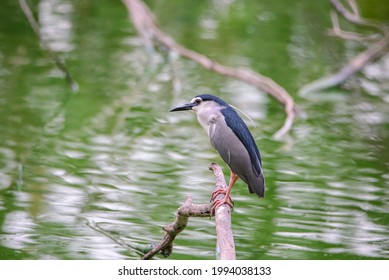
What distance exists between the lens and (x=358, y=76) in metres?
5.61

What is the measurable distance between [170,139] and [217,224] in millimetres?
2106

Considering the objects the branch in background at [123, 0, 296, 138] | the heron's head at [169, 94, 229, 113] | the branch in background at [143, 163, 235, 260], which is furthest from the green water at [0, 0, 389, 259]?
the heron's head at [169, 94, 229, 113]

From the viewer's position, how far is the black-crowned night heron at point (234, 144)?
8.80 feet

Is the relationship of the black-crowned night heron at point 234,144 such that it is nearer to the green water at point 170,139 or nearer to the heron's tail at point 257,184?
the heron's tail at point 257,184

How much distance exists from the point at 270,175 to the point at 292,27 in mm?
2728

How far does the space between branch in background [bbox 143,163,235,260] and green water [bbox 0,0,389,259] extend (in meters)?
0.55

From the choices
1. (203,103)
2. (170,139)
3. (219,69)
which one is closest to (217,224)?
(203,103)

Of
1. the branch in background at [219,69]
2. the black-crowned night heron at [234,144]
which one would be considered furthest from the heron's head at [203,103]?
the branch in background at [219,69]

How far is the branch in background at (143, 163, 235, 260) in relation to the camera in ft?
7.38

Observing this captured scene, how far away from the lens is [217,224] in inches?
94.1

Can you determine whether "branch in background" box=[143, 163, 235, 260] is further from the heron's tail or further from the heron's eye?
the heron's eye

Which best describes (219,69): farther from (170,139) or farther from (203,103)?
(203,103)
